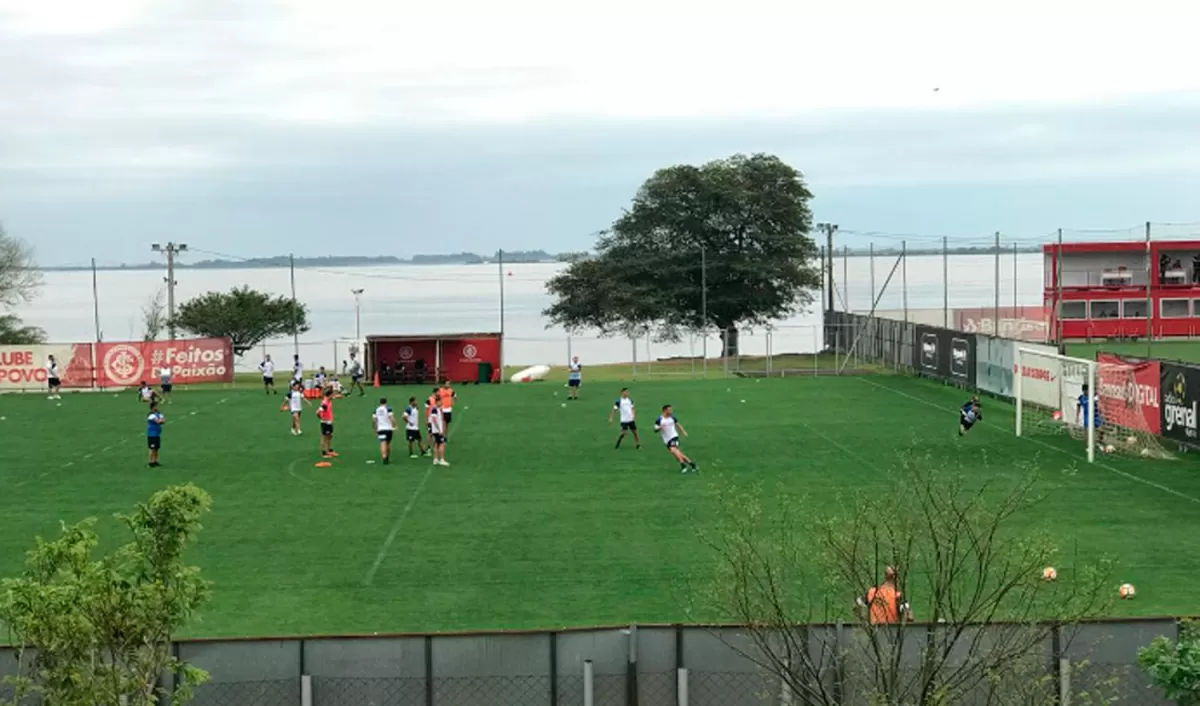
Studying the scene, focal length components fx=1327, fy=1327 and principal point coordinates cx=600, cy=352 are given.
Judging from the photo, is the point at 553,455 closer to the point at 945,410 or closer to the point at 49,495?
the point at 49,495

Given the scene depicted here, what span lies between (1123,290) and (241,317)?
144ft

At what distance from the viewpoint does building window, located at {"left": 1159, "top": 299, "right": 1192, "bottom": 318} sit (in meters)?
67.4

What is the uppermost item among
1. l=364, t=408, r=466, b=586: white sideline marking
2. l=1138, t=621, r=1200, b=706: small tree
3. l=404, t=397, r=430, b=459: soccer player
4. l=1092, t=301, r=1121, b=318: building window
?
l=1092, t=301, r=1121, b=318: building window

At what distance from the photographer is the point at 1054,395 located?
3322cm

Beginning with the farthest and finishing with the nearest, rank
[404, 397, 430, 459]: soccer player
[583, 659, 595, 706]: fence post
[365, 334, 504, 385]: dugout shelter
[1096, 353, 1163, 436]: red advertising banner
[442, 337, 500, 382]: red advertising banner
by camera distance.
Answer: [442, 337, 500, 382]: red advertising banner
[365, 334, 504, 385]: dugout shelter
[1096, 353, 1163, 436]: red advertising banner
[404, 397, 430, 459]: soccer player
[583, 659, 595, 706]: fence post

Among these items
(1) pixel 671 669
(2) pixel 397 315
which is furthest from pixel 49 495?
(2) pixel 397 315

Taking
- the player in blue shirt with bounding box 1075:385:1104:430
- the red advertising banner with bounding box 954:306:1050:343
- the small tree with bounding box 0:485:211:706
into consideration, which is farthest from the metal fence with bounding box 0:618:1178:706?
the red advertising banner with bounding box 954:306:1050:343

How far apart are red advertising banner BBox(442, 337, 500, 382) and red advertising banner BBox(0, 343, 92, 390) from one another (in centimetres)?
1294

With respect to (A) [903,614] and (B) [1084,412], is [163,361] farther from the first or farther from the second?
(A) [903,614]

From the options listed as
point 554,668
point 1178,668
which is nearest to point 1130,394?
point 554,668

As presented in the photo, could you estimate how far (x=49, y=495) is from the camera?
81.0 ft

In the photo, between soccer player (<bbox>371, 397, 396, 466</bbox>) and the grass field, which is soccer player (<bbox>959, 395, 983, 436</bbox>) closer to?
the grass field

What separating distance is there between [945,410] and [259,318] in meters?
34.7

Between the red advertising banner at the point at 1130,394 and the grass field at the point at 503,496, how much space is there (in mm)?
1321
